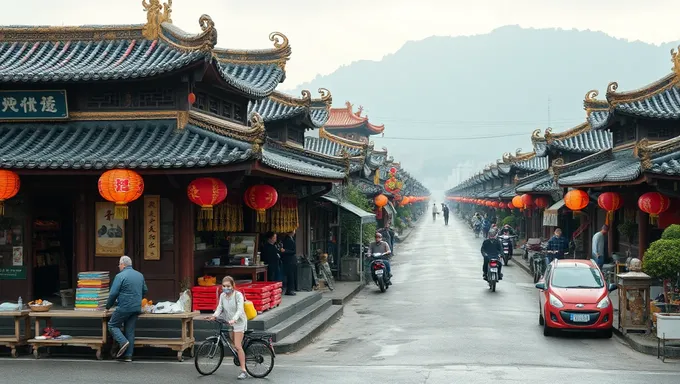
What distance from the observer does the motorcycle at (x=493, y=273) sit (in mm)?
25422

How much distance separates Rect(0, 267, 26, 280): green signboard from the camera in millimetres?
16688

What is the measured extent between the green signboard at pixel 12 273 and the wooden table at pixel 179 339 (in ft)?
13.5

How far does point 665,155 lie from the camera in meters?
19.1

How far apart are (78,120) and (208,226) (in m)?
3.61

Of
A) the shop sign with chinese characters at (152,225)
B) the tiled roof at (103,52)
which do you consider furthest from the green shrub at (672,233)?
the shop sign with chinese characters at (152,225)

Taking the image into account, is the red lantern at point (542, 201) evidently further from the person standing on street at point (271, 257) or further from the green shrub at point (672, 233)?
the green shrub at point (672, 233)

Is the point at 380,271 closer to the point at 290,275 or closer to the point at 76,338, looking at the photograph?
the point at 290,275

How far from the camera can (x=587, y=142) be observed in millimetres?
36969

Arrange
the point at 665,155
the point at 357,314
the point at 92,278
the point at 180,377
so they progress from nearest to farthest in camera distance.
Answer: the point at 180,377
the point at 92,278
the point at 665,155
the point at 357,314

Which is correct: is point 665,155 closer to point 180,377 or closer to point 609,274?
point 609,274

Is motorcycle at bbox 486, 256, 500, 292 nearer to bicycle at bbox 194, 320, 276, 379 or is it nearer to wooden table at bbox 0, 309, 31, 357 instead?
bicycle at bbox 194, 320, 276, 379

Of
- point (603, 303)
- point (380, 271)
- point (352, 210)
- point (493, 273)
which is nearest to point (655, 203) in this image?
point (603, 303)

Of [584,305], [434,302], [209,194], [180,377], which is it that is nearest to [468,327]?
[584,305]

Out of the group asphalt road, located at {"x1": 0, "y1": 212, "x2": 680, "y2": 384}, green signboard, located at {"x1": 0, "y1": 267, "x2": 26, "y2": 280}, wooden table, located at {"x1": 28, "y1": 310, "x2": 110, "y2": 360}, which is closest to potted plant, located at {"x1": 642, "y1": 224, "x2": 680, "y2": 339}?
asphalt road, located at {"x1": 0, "y1": 212, "x2": 680, "y2": 384}
